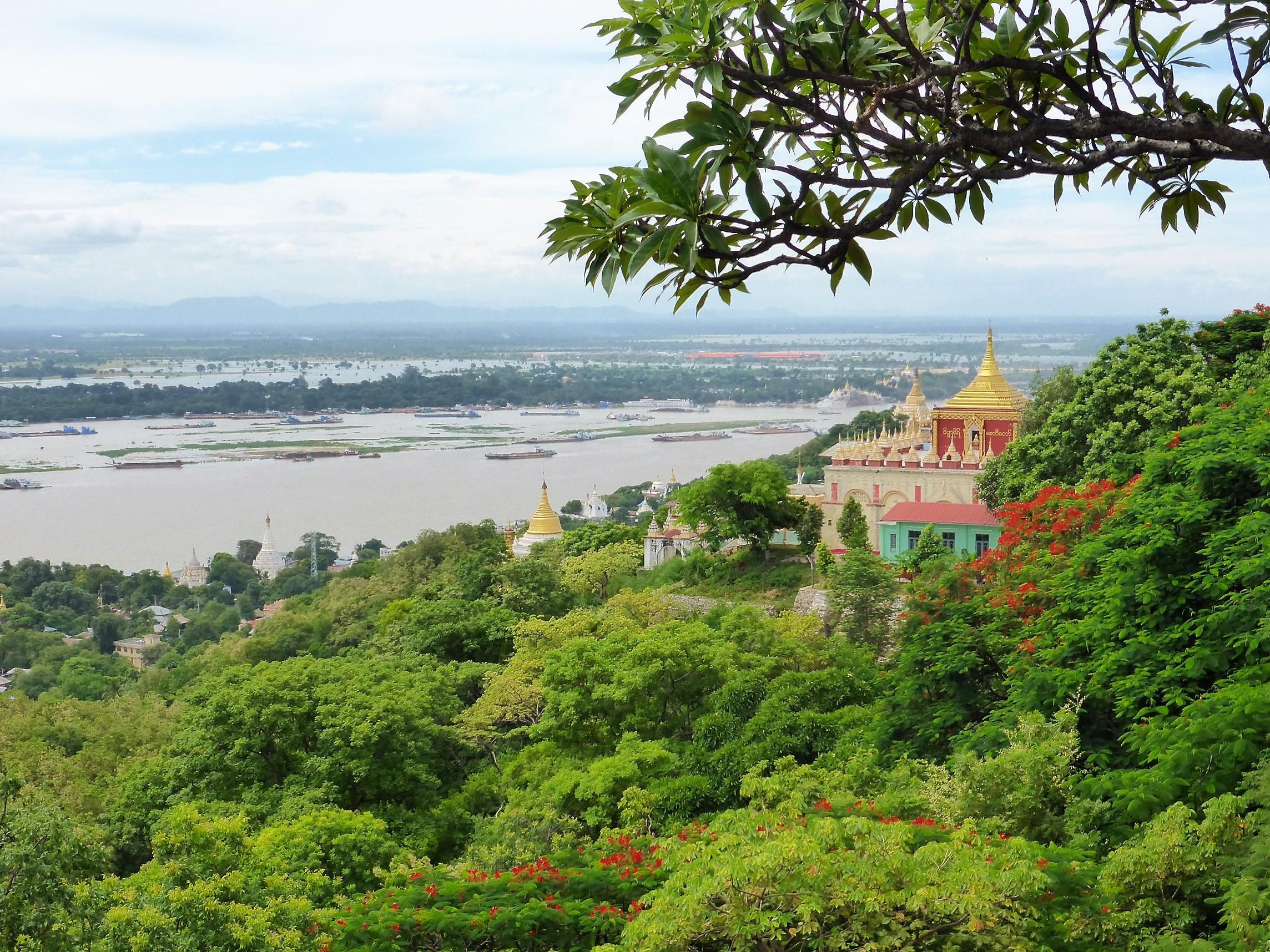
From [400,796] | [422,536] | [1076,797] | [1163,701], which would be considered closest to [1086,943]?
[1076,797]

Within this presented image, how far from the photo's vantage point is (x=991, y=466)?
18562 mm

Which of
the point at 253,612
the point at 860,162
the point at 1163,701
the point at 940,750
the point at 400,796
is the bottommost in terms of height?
the point at 253,612

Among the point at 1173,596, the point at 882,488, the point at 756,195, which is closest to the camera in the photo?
the point at 756,195

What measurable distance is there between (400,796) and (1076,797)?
818 cm

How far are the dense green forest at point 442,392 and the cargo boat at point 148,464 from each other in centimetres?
2452

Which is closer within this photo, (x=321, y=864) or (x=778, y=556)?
(x=321, y=864)

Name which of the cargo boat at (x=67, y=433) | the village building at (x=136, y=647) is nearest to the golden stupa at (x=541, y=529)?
the village building at (x=136, y=647)

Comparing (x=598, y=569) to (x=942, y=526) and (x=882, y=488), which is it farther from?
(x=942, y=526)

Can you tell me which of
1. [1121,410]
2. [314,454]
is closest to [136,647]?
[1121,410]

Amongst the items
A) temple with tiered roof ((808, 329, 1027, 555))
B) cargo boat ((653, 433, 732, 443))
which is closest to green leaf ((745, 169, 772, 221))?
temple with tiered roof ((808, 329, 1027, 555))

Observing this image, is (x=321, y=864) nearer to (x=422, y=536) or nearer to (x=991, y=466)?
(x=991, y=466)

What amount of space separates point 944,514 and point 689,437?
61635 millimetres

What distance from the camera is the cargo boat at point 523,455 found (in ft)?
247

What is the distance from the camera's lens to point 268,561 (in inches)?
1972
